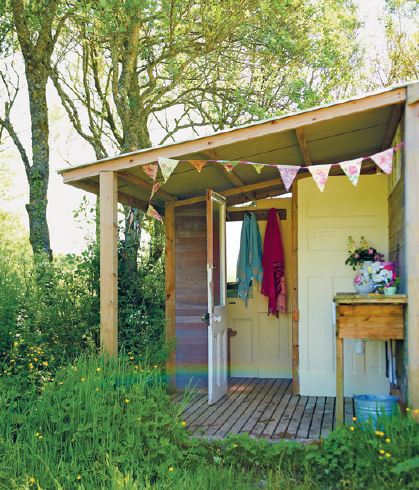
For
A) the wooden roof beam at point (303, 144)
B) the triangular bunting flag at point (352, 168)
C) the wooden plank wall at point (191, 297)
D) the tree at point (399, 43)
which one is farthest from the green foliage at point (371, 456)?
the tree at point (399, 43)

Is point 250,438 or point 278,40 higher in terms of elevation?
point 278,40

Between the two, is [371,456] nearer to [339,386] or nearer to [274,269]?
[339,386]

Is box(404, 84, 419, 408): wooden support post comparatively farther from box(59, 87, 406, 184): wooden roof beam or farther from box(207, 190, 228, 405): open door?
box(207, 190, 228, 405): open door

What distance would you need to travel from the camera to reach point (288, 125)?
156 inches

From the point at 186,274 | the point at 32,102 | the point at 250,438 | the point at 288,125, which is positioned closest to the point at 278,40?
the point at 32,102

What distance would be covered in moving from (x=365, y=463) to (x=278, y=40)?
6958mm

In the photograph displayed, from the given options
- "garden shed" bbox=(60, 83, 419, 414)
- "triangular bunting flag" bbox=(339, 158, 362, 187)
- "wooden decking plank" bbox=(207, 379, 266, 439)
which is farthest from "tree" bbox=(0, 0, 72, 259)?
"triangular bunting flag" bbox=(339, 158, 362, 187)

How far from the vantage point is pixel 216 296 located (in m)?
5.49

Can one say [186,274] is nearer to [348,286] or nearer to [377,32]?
[348,286]

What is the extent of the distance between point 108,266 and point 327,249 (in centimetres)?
228

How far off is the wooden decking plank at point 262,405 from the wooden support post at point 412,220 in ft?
4.52

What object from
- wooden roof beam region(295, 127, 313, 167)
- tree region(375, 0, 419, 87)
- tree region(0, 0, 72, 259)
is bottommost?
wooden roof beam region(295, 127, 313, 167)

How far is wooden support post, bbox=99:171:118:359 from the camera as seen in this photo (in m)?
4.27

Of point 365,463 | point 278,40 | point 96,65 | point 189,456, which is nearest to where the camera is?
Answer: point 365,463
